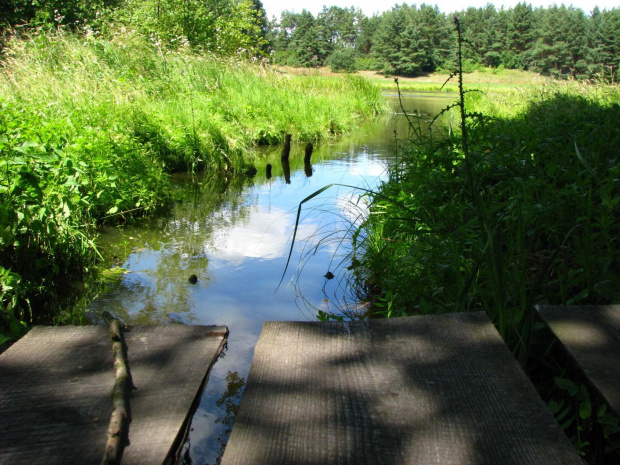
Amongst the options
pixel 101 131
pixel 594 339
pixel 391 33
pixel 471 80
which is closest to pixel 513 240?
pixel 594 339

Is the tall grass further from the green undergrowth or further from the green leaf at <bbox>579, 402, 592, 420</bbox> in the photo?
the green leaf at <bbox>579, 402, 592, 420</bbox>

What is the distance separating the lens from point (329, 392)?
3.79ft

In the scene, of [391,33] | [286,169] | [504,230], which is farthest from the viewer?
[391,33]

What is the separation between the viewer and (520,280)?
2.10 m

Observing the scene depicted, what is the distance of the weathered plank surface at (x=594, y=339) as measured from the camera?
115cm

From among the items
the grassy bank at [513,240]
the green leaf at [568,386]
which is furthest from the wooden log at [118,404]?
the green leaf at [568,386]

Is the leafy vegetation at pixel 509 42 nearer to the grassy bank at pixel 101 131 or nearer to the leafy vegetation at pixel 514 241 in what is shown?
the grassy bank at pixel 101 131

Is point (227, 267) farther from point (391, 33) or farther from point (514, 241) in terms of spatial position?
point (391, 33)

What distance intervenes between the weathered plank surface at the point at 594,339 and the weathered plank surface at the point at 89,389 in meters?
0.90

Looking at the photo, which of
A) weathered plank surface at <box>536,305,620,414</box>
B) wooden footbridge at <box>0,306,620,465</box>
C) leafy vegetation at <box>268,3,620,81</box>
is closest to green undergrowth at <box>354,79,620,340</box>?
weathered plank surface at <box>536,305,620,414</box>

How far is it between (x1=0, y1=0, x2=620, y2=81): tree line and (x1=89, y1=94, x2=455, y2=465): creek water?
1.73 metres

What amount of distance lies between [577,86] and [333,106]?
17.6 feet

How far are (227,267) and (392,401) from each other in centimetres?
298

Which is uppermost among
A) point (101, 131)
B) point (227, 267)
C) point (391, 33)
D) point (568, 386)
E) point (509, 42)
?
point (391, 33)
